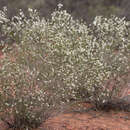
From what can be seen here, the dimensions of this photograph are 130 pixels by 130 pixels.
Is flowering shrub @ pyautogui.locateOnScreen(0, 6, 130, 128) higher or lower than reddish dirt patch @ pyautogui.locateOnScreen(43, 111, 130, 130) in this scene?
higher

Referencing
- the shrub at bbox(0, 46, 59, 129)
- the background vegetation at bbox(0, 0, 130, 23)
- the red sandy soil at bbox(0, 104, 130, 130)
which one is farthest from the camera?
the background vegetation at bbox(0, 0, 130, 23)

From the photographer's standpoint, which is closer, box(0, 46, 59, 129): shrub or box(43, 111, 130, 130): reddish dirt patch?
box(0, 46, 59, 129): shrub

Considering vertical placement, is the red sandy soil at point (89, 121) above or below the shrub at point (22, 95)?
below

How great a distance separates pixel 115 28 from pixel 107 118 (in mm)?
2033

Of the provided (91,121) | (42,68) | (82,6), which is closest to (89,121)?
(91,121)

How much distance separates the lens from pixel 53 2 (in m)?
18.9

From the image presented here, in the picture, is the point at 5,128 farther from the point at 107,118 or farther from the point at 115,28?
the point at 115,28

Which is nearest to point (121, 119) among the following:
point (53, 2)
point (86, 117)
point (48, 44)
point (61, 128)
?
point (86, 117)

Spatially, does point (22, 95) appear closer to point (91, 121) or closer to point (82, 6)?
point (91, 121)

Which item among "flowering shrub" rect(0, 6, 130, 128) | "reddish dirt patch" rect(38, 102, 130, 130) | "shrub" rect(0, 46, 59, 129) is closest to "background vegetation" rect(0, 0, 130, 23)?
"reddish dirt patch" rect(38, 102, 130, 130)

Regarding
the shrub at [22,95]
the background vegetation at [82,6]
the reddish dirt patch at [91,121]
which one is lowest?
the reddish dirt patch at [91,121]

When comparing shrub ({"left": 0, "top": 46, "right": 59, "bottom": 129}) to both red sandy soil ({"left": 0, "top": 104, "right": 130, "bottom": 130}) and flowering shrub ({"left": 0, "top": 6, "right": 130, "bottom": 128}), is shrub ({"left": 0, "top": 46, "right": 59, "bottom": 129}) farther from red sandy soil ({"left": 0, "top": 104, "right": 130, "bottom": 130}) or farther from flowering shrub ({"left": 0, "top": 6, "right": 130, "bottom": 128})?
red sandy soil ({"left": 0, "top": 104, "right": 130, "bottom": 130})

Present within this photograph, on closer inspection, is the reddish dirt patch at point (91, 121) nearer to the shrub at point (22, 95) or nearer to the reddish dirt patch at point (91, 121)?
the reddish dirt patch at point (91, 121)

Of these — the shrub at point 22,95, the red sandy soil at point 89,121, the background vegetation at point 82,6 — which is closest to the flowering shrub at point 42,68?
the shrub at point 22,95
